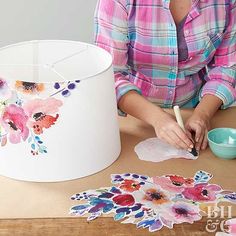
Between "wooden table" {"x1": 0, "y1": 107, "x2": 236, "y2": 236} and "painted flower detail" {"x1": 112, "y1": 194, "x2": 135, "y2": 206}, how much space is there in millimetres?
48

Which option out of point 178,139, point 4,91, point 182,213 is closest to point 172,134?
point 178,139

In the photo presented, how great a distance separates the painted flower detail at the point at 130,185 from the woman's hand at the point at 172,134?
6.0 inches

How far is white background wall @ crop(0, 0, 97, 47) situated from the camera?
1938 mm

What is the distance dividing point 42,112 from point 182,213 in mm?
291

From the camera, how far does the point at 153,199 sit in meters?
0.90

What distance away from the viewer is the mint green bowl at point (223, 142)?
1012 millimetres

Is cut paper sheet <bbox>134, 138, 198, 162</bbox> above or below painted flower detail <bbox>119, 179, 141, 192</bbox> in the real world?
below

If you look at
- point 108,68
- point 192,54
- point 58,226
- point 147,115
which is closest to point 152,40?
point 192,54

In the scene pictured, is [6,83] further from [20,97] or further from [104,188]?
[104,188]

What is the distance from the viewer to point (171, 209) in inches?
34.1

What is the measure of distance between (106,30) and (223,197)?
1.63ft

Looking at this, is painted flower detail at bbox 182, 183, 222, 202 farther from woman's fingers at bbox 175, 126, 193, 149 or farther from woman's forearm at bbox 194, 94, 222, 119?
woman's forearm at bbox 194, 94, 222, 119

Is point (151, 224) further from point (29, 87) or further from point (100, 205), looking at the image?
point (29, 87)

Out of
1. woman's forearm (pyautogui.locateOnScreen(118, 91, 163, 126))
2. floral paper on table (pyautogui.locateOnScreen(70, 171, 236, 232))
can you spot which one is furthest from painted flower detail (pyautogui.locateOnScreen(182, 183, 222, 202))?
woman's forearm (pyautogui.locateOnScreen(118, 91, 163, 126))
